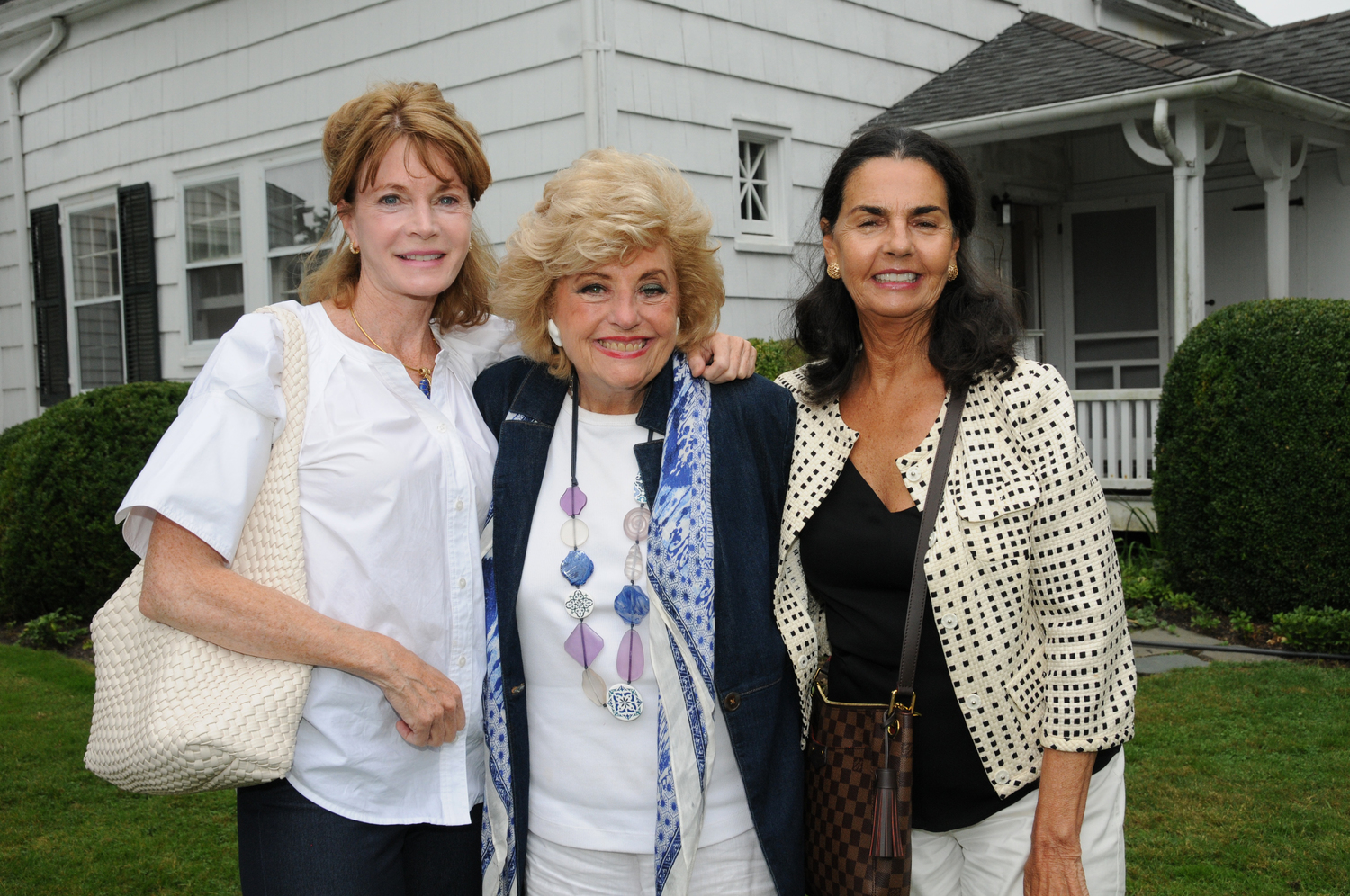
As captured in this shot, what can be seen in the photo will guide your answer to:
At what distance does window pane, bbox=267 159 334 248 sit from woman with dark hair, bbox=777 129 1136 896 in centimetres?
630

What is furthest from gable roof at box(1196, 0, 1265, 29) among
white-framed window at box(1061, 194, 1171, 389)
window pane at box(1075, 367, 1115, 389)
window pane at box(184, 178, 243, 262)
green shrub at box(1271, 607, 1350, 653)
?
window pane at box(184, 178, 243, 262)

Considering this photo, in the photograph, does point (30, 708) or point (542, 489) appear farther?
point (30, 708)

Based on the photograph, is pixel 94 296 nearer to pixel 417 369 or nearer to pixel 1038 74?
pixel 1038 74

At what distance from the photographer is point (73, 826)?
4.15 m

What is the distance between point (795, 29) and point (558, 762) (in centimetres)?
647

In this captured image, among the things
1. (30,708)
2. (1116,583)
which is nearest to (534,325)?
(1116,583)

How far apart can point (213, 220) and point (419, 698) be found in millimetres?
7485

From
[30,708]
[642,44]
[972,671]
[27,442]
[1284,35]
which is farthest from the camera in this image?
[1284,35]

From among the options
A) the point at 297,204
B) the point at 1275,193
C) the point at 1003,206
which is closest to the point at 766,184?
the point at 1003,206

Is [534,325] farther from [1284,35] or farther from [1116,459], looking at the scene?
[1284,35]

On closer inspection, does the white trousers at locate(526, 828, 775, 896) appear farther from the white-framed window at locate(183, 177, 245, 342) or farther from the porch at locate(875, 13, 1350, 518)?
the white-framed window at locate(183, 177, 245, 342)

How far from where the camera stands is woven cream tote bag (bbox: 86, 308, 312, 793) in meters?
1.80

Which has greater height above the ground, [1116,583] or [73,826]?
[1116,583]

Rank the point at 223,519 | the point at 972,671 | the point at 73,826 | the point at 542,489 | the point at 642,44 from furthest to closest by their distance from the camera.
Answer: the point at 642,44, the point at 73,826, the point at 542,489, the point at 972,671, the point at 223,519
